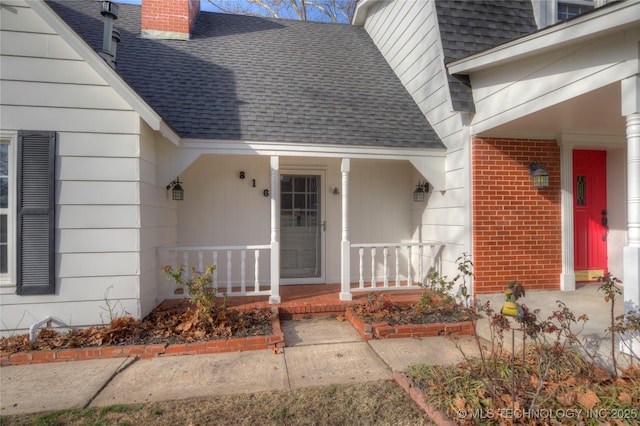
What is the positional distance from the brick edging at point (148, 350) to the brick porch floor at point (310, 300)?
3.26 feet

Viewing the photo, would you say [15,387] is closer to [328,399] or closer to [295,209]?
[328,399]

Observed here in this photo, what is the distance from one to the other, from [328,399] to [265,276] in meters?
3.65

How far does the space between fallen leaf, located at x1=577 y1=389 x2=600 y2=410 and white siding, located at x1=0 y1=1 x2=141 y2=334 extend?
451 cm

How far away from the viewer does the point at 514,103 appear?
4.32 metres

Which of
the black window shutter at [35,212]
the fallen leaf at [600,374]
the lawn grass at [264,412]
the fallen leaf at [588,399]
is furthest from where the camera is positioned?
the black window shutter at [35,212]

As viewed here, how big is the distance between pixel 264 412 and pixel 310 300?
8.83 ft

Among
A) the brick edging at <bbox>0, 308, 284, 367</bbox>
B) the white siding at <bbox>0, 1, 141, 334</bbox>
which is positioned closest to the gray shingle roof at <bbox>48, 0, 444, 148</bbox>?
the white siding at <bbox>0, 1, 141, 334</bbox>

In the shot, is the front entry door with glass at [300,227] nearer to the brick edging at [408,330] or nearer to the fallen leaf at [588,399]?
the brick edging at [408,330]

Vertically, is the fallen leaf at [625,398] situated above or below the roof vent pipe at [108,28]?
below

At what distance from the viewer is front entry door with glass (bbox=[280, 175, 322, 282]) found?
6.49 m

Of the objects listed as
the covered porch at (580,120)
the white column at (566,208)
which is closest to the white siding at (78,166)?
the covered porch at (580,120)

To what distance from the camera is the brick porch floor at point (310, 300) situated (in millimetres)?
5098

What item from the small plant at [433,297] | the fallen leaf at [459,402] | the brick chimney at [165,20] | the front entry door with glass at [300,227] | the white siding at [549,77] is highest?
the brick chimney at [165,20]

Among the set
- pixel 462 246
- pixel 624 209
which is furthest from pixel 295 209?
pixel 624 209
